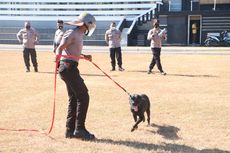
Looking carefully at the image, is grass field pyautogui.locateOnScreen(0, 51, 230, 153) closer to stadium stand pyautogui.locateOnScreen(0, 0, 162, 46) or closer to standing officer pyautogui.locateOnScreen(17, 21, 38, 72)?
standing officer pyautogui.locateOnScreen(17, 21, 38, 72)

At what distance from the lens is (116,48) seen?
1812 cm

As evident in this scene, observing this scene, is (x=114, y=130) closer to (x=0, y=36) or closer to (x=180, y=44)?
(x=180, y=44)

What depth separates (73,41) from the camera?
6836 millimetres

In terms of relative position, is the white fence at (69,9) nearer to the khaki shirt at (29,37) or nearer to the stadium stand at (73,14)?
the stadium stand at (73,14)

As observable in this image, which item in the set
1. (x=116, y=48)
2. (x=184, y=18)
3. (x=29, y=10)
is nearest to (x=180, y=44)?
(x=184, y=18)

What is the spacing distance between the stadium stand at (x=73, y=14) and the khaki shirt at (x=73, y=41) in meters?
31.5

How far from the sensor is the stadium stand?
40406 millimetres

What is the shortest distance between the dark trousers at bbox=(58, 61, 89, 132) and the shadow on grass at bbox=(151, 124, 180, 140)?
1.31 meters

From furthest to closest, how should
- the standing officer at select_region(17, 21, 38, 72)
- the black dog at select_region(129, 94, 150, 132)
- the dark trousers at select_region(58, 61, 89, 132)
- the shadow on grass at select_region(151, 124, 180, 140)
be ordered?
the standing officer at select_region(17, 21, 38, 72) → the black dog at select_region(129, 94, 150, 132) → the shadow on grass at select_region(151, 124, 180, 140) → the dark trousers at select_region(58, 61, 89, 132)

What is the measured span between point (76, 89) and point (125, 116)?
2.22 m

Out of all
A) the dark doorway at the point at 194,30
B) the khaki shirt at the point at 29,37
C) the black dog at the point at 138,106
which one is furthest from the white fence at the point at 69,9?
the black dog at the point at 138,106

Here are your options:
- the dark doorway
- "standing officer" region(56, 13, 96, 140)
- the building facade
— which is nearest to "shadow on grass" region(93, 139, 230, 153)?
"standing officer" region(56, 13, 96, 140)

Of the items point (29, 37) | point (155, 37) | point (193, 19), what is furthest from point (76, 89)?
point (193, 19)

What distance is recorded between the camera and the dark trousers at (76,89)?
6844 mm
